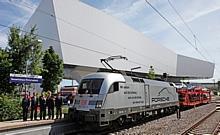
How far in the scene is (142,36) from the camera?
83.4 m

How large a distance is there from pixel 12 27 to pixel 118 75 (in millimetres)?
15783

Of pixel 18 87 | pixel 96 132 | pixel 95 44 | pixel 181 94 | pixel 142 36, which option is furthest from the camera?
pixel 142 36

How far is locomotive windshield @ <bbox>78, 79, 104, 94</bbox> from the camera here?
1578 centimetres

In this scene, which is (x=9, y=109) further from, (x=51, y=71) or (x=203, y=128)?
(x=51, y=71)

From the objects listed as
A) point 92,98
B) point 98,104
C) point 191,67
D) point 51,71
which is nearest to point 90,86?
point 92,98

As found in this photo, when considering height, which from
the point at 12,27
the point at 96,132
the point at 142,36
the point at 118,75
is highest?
the point at 142,36

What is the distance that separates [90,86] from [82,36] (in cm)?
4297

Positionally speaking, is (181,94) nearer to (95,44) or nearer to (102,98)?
(102,98)

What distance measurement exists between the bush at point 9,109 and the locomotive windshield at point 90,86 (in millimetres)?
4645

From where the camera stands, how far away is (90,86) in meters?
16.2

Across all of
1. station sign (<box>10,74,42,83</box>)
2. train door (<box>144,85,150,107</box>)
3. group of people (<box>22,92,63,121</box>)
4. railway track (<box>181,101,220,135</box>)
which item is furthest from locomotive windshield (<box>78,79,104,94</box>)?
station sign (<box>10,74,42,83</box>)

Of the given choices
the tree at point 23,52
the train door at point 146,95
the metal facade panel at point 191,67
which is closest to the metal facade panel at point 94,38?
the tree at point 23,52

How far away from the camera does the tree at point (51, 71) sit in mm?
35656

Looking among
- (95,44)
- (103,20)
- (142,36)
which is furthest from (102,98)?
(142,36)
